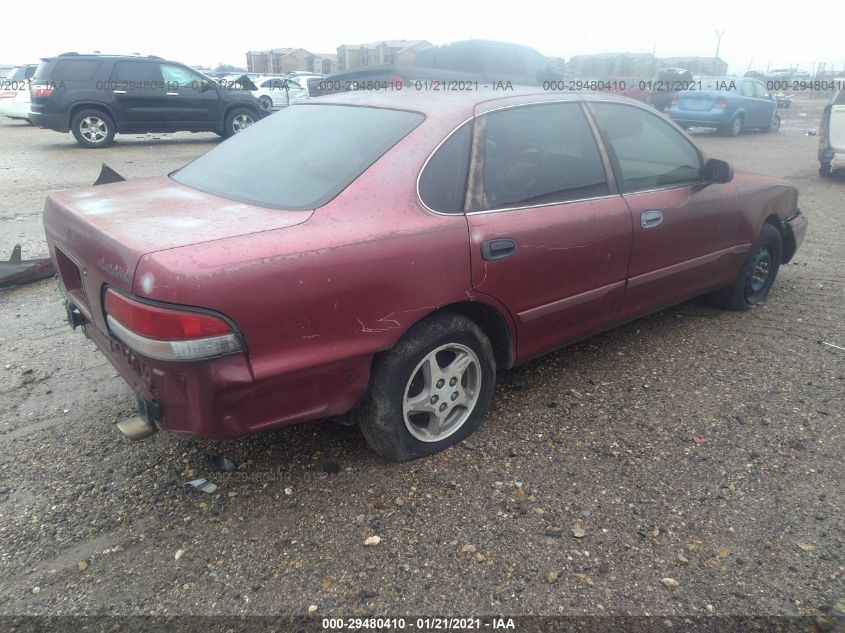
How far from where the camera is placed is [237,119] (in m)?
14.0

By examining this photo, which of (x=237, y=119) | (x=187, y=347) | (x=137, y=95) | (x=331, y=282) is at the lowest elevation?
(x=187, y=347)

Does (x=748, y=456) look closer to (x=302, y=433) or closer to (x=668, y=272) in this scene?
(x=668, y=272)

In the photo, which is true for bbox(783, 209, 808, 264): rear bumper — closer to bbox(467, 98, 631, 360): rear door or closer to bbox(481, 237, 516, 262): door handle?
bbox(467, 98, 631, 360): rear door

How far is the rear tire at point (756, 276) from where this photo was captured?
4.50m

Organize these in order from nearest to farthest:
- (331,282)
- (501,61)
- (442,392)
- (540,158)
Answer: (331,282) < (442,392) < (540,158) < (501,61)

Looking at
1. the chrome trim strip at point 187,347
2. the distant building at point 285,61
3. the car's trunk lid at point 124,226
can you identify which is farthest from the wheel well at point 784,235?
the distant building at point 285,61

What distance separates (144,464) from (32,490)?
0.43m

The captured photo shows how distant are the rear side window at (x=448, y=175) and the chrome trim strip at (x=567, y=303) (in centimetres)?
65

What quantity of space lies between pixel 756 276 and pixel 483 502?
127 inches

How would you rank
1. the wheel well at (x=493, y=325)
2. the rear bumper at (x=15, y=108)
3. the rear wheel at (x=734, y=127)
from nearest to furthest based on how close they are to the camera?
the wheel well at (x=493, y=325) < the rear bumper at (x=15, y=108) < the rear wheel at (x=734, y=127)

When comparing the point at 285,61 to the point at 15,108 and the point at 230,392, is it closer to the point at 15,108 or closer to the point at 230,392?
the point at 15,108

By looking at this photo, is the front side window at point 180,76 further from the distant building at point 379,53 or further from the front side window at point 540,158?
the distant building at point 379,53

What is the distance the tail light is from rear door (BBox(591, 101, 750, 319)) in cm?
229

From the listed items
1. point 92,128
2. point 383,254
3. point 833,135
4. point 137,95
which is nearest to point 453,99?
point 383,254
